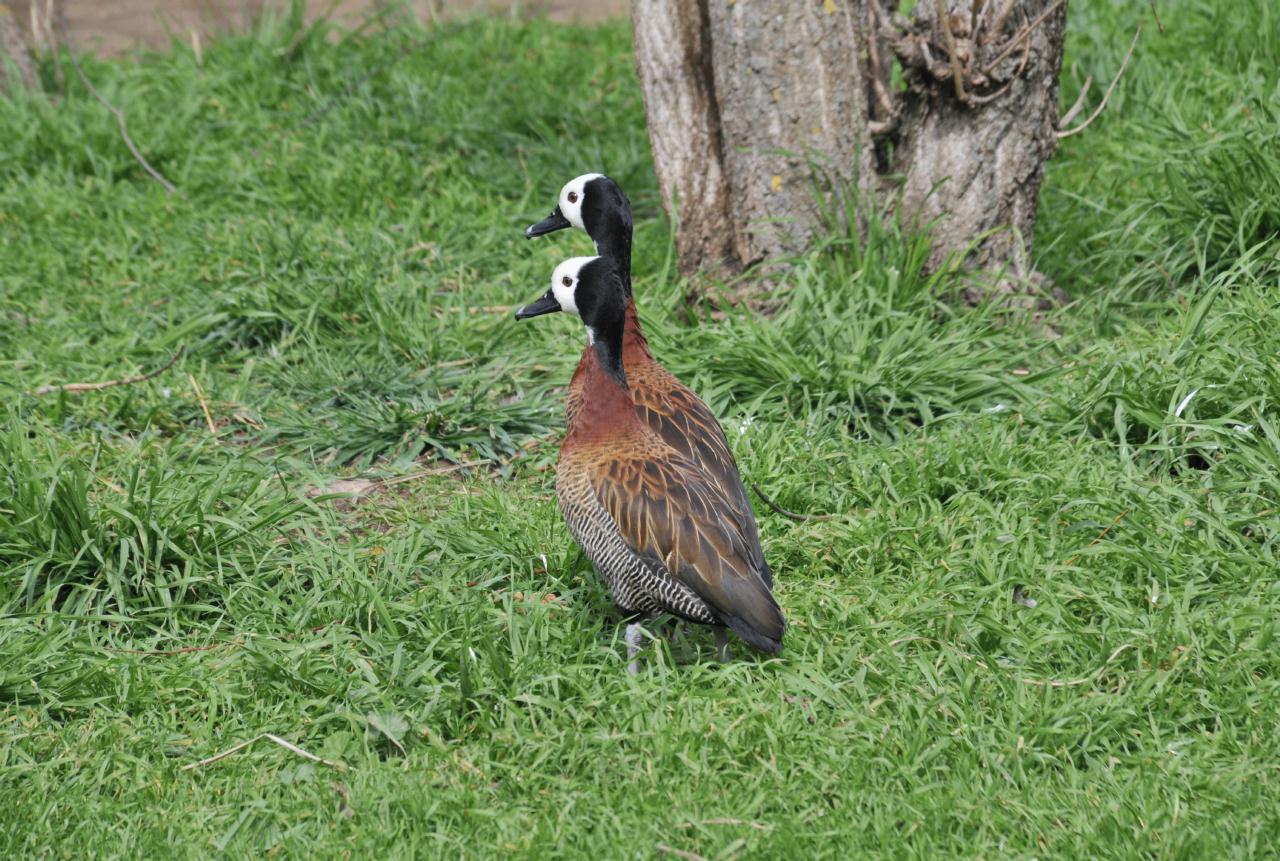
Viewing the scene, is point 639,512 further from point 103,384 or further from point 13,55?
point 13,55

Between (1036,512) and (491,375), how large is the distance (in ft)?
6.92

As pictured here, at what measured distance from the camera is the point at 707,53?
17.6ft

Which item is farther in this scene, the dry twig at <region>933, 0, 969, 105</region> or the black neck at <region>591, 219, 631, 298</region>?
the dry twig at <region>933, 0, 969, 105</region>

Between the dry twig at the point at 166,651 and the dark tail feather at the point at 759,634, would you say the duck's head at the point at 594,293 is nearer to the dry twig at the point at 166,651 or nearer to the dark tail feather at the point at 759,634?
the dark tail feather at the point at 759,634

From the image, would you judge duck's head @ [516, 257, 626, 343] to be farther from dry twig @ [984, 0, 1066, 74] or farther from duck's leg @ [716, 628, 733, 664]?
dry twig @ [984, 0, 1066, 74]

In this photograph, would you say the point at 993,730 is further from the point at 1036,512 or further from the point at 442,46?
the point at 442,46

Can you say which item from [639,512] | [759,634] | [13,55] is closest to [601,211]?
[639,512]

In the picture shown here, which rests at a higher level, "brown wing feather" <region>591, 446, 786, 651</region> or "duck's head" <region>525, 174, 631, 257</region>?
"duck's head" <region>525, 174, 631, 257</region>

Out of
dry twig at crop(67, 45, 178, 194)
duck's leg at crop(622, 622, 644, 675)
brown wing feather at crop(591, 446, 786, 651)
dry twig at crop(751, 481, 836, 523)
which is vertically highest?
dry twig at crop(67, 45, 178, 194)

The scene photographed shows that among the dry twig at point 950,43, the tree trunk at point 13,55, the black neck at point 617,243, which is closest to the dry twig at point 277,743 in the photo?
the black neck at point 617,243

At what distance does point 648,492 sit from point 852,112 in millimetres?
2201

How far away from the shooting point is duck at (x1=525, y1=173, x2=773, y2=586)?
392 centimetres

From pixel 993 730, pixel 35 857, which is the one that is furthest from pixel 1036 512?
pixel 35 857

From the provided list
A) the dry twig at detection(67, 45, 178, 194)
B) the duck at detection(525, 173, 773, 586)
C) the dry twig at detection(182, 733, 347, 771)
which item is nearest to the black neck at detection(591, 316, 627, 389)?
the duck at detection(525, 173, 773, 586)
